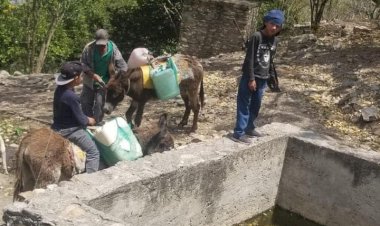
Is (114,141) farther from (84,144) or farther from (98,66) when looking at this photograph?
(98,66)

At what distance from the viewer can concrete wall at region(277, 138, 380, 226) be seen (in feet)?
18.2

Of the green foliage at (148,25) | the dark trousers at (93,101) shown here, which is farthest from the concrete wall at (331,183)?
the green foliage at (148,25)

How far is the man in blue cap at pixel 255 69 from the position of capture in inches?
217

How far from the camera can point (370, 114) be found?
29.0ft

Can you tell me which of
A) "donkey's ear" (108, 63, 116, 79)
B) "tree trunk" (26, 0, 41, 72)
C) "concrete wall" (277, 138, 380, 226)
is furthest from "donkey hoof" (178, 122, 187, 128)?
"tree trunk" (26, 0, 41, 72)

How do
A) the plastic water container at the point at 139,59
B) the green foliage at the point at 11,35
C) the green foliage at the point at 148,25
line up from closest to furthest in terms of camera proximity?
the plastic water container at the point at 139,59 → the green foliage at the point at 148,25 → the green foliage at the point at 11,35

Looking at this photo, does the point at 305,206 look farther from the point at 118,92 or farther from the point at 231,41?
the point at 231,41

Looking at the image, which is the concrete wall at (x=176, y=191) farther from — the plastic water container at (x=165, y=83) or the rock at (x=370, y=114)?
the rock at (x=370, y=114)

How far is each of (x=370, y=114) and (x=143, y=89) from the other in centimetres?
403

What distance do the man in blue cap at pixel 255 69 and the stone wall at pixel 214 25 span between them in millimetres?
8015

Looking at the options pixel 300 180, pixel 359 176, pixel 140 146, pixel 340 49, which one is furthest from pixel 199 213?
pixel 340 49

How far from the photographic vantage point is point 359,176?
5.58m

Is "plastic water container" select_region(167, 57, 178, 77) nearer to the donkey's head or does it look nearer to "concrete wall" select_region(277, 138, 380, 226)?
the donkey's head

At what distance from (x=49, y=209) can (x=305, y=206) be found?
10.8ft
